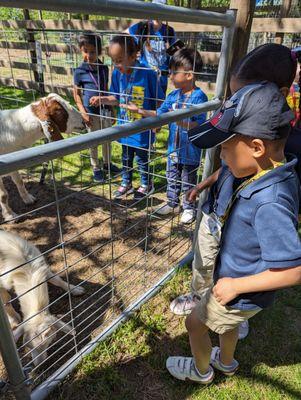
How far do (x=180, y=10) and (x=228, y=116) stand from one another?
2.39ft

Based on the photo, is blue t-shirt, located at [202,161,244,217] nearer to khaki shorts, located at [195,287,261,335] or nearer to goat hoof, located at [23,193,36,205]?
khaki shorts, located at [195,287,261,335]

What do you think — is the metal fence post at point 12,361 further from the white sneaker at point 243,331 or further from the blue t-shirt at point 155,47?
the blue t-shirt at point 155,47

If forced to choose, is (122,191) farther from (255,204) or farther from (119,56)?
(255,204)

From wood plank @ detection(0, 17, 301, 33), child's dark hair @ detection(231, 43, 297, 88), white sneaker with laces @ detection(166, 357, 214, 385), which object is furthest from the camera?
wood plank @ detection(0, 17, 301, 33)

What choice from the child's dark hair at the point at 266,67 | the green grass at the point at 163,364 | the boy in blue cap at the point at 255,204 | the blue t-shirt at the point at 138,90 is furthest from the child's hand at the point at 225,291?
the blue t-shirt at the point at 138,90

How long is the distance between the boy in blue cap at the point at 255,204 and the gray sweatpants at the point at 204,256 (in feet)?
1.73

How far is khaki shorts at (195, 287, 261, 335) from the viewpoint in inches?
59.7

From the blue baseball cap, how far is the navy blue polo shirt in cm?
16

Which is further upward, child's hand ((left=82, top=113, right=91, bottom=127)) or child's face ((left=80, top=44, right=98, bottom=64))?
child's face ((left=80, top=44, right=98, bottom=64))

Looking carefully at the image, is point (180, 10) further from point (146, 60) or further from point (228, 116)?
point (146, 60)

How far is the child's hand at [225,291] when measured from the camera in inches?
53.3

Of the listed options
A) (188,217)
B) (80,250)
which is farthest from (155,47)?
(80,250)

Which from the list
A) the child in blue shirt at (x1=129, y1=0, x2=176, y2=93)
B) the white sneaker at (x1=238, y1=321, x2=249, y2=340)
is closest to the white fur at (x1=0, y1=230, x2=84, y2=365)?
the white sneaker at (x1=238, y1=321, x2=249, y2=340)

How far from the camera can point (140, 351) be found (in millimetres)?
2139
